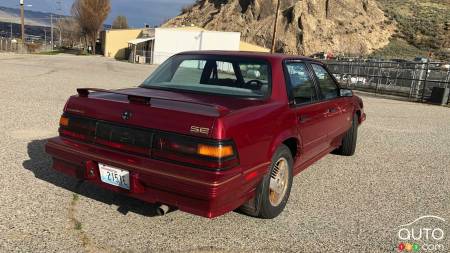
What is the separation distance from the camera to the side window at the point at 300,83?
173 inches

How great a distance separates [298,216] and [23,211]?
8.44 ft

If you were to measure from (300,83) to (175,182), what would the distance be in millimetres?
2025

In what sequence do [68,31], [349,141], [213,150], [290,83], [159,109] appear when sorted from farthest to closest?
[68,31] → [349,141] → [290,83] → [159,109] → [213,150]

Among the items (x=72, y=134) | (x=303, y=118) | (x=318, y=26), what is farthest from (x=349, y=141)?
(x=318, y=26)

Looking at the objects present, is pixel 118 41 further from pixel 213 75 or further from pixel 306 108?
pixel 306 108

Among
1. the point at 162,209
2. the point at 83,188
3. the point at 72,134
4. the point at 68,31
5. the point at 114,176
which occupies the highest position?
the point at 68,31

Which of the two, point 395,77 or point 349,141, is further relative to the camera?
point 395,77

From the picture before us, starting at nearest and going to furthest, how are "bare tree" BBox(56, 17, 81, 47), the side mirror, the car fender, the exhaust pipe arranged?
the exhaust pipe, the car fender, the side mirror, "bare tree" BBox(56, 17, 81, 47)

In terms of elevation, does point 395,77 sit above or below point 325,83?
below

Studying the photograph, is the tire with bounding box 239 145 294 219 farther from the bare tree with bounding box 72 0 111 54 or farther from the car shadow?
the bare tree with bounding box 72 0 111 54

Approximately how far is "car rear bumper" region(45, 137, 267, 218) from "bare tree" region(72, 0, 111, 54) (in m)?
69.2

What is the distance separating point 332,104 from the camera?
17.4 feet

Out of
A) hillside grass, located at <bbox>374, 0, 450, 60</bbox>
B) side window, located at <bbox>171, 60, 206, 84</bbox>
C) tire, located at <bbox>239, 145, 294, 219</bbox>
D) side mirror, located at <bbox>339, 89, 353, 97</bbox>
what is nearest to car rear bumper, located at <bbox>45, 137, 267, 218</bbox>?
tire, located at <bbox>239, 145, 294, 219</bbox>

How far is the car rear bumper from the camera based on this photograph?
10.4 ft
